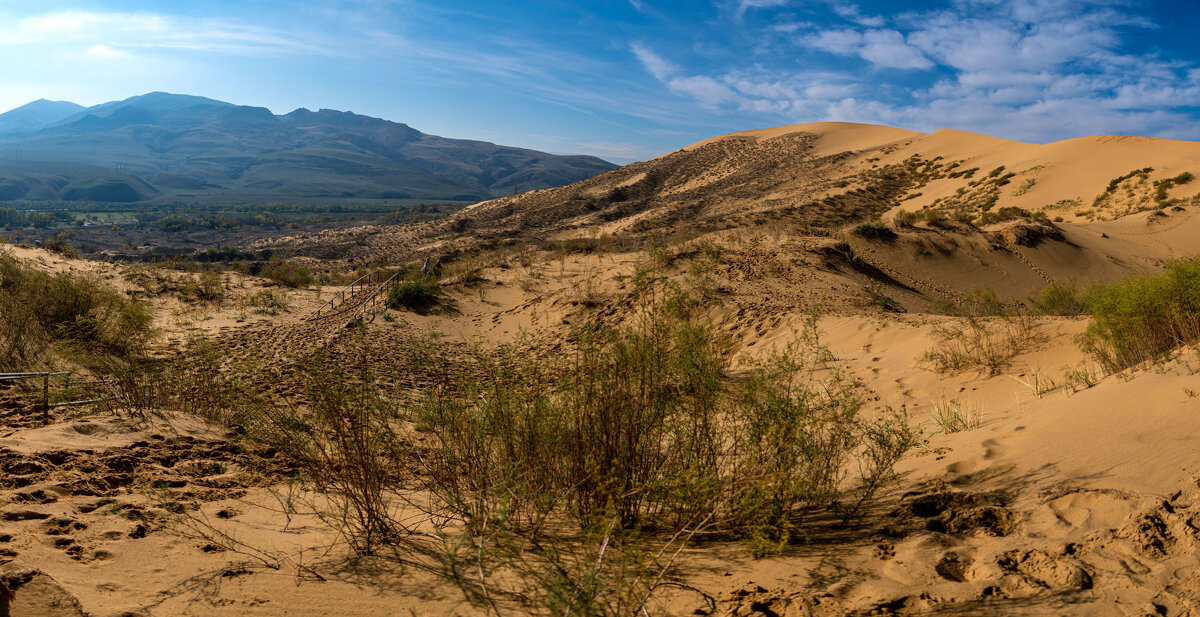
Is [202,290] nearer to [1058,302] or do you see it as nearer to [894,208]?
[1058,302]

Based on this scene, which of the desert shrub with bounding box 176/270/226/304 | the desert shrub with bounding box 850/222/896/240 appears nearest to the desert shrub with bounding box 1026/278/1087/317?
the desert shrub with bounding box 850/222/896/240

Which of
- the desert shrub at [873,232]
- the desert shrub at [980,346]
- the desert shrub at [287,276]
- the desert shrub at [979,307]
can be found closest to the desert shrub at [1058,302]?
the desert shrub at [979,307]

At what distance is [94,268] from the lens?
55.5 ft

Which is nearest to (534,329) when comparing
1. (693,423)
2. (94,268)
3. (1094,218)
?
(693,423)

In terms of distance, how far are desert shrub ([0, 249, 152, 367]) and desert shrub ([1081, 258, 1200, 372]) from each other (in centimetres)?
1276

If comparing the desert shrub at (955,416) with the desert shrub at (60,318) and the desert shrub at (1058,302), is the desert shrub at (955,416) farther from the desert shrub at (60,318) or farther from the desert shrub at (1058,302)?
the desert shrub at (60,318)

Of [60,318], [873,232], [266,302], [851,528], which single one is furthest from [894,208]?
[60,318]

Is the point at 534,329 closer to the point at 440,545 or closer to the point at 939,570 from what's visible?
the point at 440,545

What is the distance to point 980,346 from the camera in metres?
7.32

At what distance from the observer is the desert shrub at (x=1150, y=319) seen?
550 cm

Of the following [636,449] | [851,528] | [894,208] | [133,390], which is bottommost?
[133,390]

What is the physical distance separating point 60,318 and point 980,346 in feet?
46.0

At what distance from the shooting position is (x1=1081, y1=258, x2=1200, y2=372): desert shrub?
5500 mm

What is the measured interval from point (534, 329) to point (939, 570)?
35.4 ft
